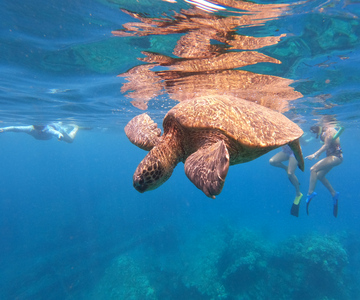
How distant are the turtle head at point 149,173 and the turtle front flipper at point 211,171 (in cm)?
68

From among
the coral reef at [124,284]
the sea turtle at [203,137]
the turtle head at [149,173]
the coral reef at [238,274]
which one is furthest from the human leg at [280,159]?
the turtle head at [149,173]

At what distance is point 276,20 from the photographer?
16.8ft

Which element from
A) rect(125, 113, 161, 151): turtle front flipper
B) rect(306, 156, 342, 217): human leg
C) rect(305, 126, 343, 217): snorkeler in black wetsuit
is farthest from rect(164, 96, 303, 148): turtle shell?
rect(306, 156, 342, 217): human leg

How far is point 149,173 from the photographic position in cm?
291

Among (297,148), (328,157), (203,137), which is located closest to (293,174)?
(328,157)

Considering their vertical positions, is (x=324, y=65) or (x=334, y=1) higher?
(x=334, y=1)

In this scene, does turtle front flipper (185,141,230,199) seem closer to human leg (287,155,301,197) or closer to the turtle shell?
the turtle shell

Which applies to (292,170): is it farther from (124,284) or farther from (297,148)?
(124,284)

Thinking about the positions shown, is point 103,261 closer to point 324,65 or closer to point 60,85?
point 60,85

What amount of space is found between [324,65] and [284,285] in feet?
39.8

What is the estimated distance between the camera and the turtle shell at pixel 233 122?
10.7 feet

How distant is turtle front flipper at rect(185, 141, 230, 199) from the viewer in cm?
186

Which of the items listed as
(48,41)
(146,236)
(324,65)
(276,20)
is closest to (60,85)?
(48,41)

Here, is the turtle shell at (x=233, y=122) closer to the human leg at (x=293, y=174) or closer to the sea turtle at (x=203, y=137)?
the sea turtle at (x=203, y=137)
